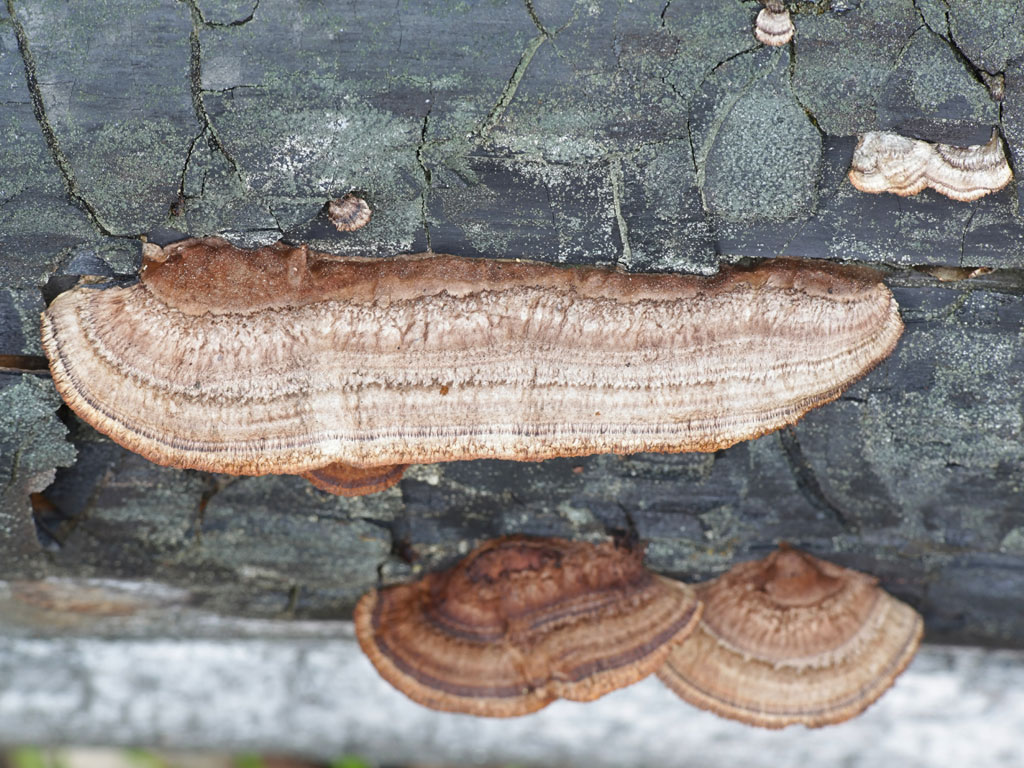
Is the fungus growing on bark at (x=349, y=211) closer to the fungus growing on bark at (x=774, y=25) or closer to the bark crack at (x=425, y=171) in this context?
the bark crack at (x=425, y=171)

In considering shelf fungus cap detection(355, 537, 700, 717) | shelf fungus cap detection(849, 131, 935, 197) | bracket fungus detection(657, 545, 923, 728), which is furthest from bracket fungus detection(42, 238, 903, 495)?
bracket fungus detection(657, 545, 923, 728)

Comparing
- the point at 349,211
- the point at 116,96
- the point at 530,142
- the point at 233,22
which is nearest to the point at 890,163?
the point at 530,142

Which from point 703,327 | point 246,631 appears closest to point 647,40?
point 703,327

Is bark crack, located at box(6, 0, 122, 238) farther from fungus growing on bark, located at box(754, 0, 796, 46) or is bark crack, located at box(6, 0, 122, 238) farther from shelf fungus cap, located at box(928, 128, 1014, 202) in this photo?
shelf fungus cap, located at box(928, 128, 1014, 202)

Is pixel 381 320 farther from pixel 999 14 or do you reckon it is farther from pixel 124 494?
pixel 999 14

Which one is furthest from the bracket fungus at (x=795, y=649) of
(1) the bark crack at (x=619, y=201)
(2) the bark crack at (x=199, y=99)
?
(2) the bark crack at (x=199, y=99)
